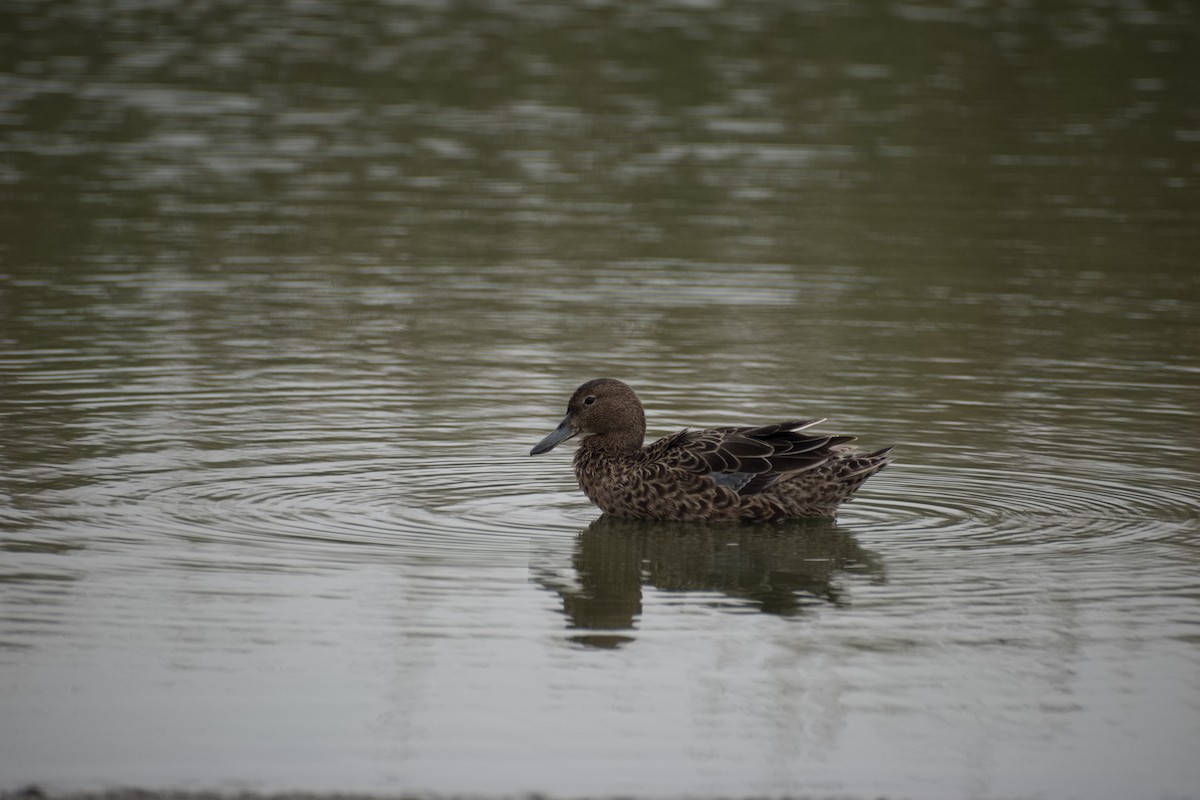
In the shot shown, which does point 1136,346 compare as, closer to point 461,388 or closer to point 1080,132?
point 461,388

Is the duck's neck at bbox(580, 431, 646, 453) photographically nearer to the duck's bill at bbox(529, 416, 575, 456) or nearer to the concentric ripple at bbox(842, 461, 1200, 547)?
the duck's bill at bbox(529, 416, 575, 456)

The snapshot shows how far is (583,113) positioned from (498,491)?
1834 centimetres

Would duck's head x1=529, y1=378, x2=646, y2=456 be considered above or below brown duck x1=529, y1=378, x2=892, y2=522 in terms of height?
above

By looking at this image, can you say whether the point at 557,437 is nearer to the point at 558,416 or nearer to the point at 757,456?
the point at 757,456

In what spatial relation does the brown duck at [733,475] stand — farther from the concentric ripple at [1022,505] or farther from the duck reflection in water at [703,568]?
the concentric ripple at [1022,505]

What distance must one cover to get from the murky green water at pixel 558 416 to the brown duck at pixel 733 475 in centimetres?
17

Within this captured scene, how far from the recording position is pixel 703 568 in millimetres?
9797

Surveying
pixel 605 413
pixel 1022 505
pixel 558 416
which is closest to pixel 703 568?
pixel 605 413

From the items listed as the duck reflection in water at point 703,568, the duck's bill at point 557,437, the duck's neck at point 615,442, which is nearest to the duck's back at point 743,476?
the duck reflection in water at point 703,568

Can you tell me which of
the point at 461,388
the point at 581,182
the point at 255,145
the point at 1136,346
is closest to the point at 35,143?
the point at 255,145

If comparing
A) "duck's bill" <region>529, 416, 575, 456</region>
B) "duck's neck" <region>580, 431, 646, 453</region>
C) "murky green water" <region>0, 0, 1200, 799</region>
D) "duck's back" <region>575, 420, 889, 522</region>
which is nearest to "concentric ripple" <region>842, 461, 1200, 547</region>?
"murky green water" <region>0, 0, 1200, 799</region>

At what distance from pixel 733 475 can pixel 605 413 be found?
983 mm

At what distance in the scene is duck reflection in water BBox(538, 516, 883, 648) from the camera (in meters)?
8.99

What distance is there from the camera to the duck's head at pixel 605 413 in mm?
11133
